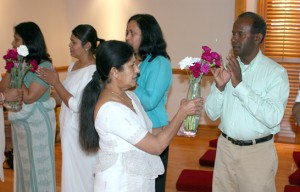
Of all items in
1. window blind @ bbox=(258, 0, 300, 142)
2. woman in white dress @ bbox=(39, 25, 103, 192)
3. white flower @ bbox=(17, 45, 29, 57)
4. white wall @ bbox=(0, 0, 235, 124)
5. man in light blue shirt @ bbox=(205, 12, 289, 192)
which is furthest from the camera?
white wall @ bbox=(0, 0, 235, 124)

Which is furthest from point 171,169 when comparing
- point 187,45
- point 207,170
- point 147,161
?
point 147,161

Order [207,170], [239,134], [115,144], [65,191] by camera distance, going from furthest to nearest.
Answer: [207,170], [65,191], [239,134], [115,144]

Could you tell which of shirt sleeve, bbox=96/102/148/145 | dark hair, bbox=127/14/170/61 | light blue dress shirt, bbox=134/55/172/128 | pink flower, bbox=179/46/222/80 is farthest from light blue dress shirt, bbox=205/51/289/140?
shirt sleeve, bbox=96/102/148/145

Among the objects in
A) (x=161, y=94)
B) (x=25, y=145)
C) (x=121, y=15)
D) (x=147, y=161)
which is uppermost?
(x=121, y=15)

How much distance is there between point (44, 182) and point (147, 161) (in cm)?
156

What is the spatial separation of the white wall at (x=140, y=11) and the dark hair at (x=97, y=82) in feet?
13.3

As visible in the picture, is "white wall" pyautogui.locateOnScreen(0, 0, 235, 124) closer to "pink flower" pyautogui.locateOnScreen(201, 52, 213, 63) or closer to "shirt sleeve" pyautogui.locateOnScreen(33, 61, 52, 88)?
"shirt sleeve" pyautogui.locateOnScreen(33, 61, 52, 88)

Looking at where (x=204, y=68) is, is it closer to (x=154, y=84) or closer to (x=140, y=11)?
(x=154, y=84)

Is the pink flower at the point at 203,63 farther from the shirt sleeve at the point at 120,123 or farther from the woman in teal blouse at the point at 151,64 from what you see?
the shirt sleeve at the point at 120,123

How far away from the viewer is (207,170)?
188 inches

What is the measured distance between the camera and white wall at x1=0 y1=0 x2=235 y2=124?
6.14 meters

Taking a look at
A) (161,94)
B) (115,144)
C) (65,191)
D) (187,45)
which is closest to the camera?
(115,144)

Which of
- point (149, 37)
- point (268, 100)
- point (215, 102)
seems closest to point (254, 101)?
point (268, 100)

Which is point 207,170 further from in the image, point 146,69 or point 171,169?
point 146,69
